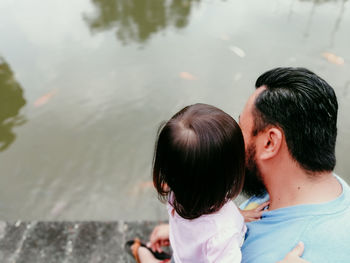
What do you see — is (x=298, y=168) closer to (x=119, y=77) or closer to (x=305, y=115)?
(x=305, y=115)

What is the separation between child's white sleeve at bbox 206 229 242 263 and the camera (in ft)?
3.68

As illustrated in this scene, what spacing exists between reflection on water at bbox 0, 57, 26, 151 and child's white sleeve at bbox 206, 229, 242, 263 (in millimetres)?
2890

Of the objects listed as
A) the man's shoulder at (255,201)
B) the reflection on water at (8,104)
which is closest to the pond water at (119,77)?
the reflection on water at (8,104)

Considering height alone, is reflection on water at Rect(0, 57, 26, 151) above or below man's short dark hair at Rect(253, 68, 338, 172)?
below

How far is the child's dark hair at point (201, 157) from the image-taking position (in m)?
1.05

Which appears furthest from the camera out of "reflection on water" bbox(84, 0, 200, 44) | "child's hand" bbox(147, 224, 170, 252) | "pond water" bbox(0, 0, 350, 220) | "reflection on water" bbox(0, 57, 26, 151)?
"reflection on water" bbox(84, 0, 200, 44)

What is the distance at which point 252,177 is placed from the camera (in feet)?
4.48

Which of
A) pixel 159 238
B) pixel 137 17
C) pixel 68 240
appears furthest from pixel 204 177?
pixel 137 17

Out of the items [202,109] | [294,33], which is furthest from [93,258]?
[294,33]

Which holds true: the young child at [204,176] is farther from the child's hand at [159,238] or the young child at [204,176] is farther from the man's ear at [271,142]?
the child's hand at [159,238]

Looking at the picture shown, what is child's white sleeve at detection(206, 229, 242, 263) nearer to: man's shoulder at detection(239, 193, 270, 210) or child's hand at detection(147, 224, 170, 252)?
man's shoulder at detection(239, 193, 270, 210)

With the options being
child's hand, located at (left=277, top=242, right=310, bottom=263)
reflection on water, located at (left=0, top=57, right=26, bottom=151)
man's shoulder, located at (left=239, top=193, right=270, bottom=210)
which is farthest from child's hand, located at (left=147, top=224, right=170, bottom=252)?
reflection on water, located at (left=0, top=57, right=26, bottom=151)

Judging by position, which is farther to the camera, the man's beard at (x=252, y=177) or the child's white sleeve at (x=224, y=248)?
the man's beard at (x=252, y=177)

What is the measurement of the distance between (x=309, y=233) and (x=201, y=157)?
1.41 ft
